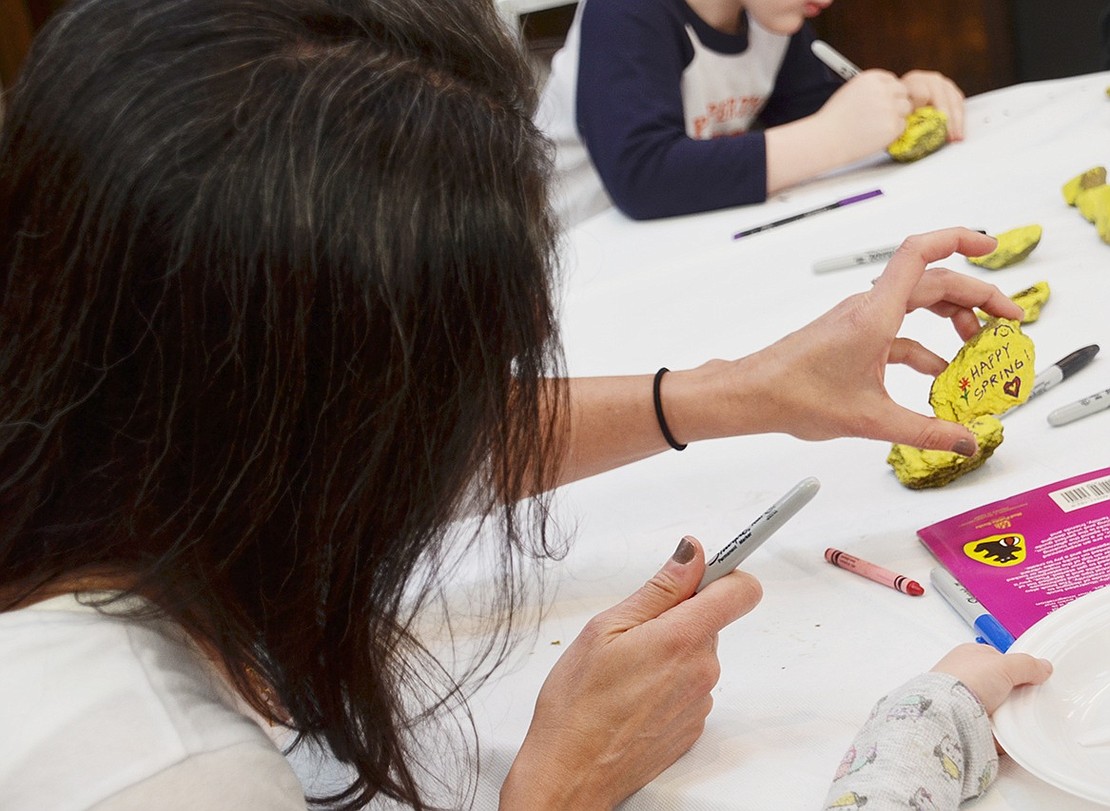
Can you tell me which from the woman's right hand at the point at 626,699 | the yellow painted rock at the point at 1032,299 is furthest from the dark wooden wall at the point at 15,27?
the woman's right hand at the point at 626,699

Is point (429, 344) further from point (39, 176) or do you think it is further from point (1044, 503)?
point (1044, 503)

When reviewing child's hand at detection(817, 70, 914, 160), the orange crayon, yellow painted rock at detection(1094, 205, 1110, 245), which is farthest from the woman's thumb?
child's hand at detection(817, 70, 914, 160)

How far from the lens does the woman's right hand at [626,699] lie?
65 cm

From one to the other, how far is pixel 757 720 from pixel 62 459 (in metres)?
0.42

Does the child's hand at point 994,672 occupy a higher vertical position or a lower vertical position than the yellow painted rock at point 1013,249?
higher

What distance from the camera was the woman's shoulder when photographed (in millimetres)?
485

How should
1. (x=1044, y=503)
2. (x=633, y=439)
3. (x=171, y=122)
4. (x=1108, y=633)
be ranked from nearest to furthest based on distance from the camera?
(x=171, y=122) < (x=1108, y=633) < (x=1044, y=503) < (x=633, y=439)

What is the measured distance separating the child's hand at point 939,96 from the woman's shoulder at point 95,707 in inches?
48.0

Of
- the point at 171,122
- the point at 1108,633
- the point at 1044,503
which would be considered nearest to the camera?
the point at 171,122

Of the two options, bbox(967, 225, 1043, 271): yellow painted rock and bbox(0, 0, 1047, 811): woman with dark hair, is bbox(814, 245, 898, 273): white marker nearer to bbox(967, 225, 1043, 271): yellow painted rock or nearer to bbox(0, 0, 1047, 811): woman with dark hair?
bbox(967, 225, 1043, 271): yellow painted rock

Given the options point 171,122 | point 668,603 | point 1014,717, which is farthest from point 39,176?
point 1014,717

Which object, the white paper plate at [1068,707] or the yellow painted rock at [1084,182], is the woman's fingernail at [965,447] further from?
the yellow painted rock at [1084,182]

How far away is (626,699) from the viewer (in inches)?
26.2

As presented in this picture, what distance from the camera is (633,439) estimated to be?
92 centimetres
